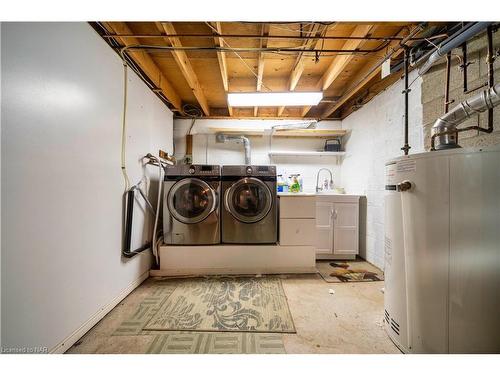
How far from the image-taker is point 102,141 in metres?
1.66

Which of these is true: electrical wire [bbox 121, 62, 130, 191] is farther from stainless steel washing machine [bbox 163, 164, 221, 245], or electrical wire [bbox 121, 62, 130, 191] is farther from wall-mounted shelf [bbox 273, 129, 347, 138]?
wall-mounted shelf [bbox 273, 129, 347, 138]

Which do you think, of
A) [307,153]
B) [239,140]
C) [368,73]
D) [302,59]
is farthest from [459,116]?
[239,140]

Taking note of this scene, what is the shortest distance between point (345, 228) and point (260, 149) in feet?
6.81

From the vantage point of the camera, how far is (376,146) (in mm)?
2887

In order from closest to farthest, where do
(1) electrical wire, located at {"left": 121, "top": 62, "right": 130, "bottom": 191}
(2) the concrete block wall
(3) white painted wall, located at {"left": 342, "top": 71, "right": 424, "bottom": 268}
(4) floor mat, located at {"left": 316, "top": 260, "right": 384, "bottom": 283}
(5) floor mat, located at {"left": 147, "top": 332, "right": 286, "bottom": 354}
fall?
(5) floor mat, located at {"left": 147, "top": 332, "right": 286, "bottom": 354} < (2) the concrete block wall < (1) electrical wire, located at {"left": 121, "top": 62, "right": 130, "bottom": 191} < (3) white painted wall, located at {"left": 342, "top": 71, "right": 424, "bottom": 268} < (4) floor mat, located at {"left": 316, "top": 260, "right": 384, "bottom": 283}

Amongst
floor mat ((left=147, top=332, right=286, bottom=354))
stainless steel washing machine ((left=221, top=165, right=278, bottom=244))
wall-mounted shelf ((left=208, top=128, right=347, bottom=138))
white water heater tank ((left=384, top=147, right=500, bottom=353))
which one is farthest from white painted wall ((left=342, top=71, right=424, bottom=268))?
floor mat ((left=147, top=332, right=286, bottom=354))

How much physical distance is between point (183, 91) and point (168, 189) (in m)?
1.74

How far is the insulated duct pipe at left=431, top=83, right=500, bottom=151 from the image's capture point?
1226 millimetres

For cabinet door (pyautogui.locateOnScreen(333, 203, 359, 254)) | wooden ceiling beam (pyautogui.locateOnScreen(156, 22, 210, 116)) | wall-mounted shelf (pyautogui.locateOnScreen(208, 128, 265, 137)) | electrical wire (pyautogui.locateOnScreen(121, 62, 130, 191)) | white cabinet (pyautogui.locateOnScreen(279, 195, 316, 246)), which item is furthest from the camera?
wall-mounted shelf (pyautogui.locateOnScreen(208, 128, 265, 137))

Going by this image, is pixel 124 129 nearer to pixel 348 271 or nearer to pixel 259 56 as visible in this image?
pixel 259 56

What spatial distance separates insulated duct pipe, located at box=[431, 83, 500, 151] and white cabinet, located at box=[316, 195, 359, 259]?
1712 millimetres

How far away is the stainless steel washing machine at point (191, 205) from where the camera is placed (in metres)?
2.58
